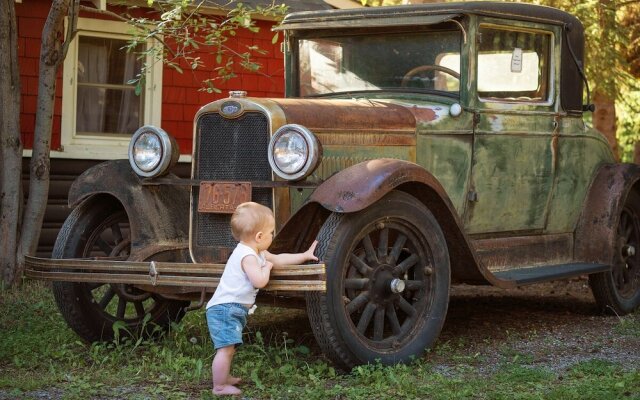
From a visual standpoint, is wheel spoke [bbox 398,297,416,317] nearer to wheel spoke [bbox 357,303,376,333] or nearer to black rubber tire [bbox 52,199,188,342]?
wheel spoke [bbox 357,303,376,333]

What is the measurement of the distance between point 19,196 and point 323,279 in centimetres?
478

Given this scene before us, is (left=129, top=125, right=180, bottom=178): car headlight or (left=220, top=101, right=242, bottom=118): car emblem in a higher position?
(left=220, top=101, right=242, bottom=118): car emblem

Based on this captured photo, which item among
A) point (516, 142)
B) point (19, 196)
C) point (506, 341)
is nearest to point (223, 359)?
point (506, 341)

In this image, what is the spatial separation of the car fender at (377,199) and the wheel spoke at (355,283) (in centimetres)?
38

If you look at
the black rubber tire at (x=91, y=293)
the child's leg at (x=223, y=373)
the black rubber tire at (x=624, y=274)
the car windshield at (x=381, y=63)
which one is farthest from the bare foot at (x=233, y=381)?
the black rubber tire at (x=624, y=274)

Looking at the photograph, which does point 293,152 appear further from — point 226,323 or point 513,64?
point 513,64

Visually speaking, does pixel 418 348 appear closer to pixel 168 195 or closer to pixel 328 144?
pixel 328 144

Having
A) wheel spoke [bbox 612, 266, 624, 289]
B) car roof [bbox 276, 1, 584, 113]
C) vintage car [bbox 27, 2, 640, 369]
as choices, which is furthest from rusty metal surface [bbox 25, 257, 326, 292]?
wheel spoke [bbox 612, 266, 624, 289]

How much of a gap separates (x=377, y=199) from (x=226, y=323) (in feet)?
3.16

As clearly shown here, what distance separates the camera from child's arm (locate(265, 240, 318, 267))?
5.28 meters

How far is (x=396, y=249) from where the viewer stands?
5.71 meters

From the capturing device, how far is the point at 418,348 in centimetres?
572

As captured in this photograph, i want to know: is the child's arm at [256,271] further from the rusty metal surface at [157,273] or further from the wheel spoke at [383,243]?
the wheel spoke at [383,243]

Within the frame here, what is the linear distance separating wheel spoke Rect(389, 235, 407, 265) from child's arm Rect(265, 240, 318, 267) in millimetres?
548
